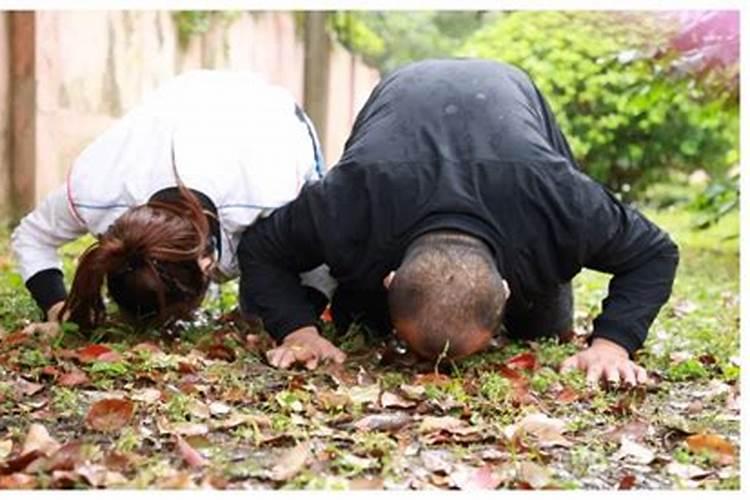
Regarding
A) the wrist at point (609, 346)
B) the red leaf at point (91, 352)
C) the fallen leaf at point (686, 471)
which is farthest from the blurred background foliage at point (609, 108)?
the fallen leaf at point (686, 471)

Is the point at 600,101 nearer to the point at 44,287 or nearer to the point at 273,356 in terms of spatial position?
the point at 44,287

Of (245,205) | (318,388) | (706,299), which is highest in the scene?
(245,205)

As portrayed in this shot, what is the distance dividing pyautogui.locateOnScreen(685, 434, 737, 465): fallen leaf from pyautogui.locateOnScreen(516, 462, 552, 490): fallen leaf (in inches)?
15.2

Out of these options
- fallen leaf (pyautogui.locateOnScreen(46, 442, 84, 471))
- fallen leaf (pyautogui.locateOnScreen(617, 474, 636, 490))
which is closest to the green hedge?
fallen leaf (pyautogui.locateOnScreen(617, 474, 636, 490))

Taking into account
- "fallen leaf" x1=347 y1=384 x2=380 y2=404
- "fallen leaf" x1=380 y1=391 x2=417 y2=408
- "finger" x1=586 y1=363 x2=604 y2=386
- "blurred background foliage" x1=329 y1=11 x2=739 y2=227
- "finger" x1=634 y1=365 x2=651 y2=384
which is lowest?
"blurred background foliage" x1=329 y1=11 x2=739 y2=227

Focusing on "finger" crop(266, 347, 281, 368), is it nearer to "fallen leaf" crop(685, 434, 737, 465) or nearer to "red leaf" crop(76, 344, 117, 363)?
"red leaf" crop(76, 344, 117, 363)

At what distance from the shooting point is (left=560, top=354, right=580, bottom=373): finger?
3.58m

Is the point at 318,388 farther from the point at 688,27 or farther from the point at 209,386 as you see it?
the point at 688,27

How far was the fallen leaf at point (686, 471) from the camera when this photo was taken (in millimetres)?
2598

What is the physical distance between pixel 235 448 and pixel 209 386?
1.86ft

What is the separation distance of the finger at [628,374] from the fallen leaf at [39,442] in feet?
5.13

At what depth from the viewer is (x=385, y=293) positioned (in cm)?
383

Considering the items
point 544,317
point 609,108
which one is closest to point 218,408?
point 544,317
